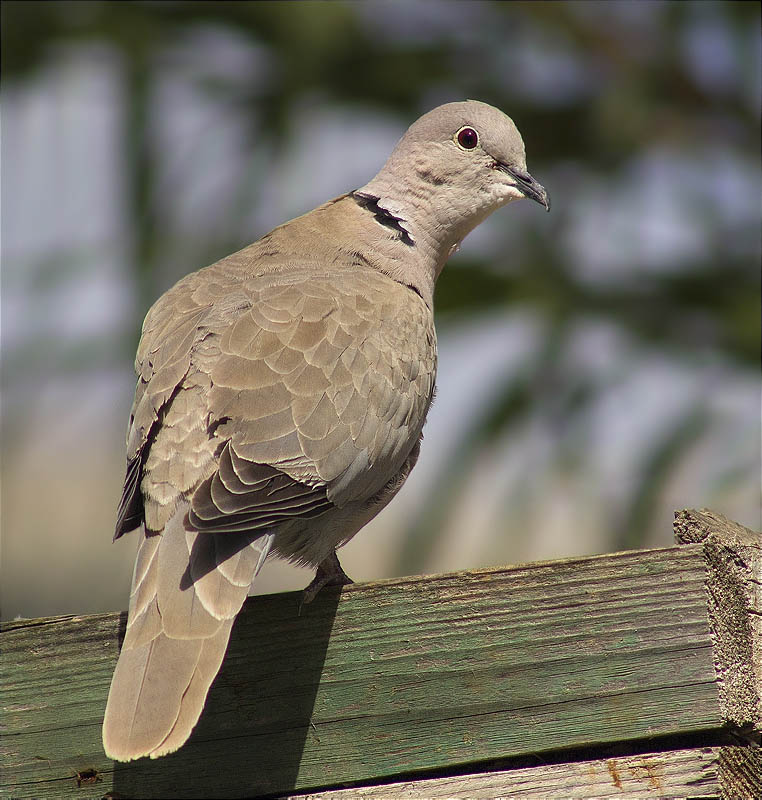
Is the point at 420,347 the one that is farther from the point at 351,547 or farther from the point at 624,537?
the point at 351,547

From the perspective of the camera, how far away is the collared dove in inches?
74.0

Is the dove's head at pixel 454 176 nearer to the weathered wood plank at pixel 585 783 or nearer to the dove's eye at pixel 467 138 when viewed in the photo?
the dove's eye at pixel 467 138

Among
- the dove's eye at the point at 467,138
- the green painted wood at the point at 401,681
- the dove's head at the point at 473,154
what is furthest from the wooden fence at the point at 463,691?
the dove's eye at the point at 467,138

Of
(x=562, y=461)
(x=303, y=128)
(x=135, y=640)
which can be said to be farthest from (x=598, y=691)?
(x=303, y=128)

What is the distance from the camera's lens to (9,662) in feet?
6.79

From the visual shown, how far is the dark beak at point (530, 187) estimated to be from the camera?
326 cm

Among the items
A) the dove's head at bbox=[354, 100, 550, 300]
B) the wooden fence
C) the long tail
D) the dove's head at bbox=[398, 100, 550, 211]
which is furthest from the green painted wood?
the dove's head at bbox=[398, 100, 550, 211]

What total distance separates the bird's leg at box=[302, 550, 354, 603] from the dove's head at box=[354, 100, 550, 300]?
1.12 m

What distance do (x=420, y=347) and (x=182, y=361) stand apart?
23.7 inches

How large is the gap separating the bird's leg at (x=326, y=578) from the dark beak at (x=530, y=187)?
1293mm

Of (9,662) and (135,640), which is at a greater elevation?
(135,640)

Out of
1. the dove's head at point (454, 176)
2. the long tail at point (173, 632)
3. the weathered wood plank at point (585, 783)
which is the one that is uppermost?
the dove's head at point (454, 176)

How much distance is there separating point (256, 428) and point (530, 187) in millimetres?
1422

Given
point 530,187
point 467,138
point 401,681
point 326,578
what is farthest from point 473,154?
point 401,681
